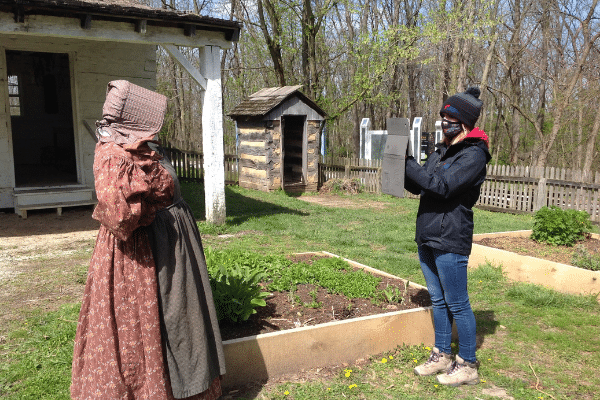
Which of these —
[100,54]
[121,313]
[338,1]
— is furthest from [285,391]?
[338,1]

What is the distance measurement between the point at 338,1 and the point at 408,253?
12.2 m

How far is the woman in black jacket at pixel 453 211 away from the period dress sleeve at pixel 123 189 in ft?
5.65

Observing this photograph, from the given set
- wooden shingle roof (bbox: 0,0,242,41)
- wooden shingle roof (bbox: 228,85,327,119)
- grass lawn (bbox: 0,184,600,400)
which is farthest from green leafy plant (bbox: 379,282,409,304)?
wooden shingle roof (bbox: 228,85,327,119)

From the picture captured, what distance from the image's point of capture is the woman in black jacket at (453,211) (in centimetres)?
321

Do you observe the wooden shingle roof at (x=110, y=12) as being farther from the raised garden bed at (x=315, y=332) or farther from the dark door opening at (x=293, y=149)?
the dark door opening at (x=293, y=149)

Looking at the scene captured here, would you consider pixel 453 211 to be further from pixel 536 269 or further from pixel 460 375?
pixel 536 269

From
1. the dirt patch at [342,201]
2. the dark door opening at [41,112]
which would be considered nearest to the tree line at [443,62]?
the dirt patch at [342,201]

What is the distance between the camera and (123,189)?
2.30 meters

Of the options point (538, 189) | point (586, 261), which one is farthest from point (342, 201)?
point (586, 261)

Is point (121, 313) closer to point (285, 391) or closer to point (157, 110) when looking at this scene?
point (157, 110)

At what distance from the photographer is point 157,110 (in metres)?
2.60

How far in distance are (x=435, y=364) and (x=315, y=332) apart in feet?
2.93

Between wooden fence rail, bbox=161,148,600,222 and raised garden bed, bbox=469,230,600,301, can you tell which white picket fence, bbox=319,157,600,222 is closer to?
wooden fence rail, bbox=161,148,600,222

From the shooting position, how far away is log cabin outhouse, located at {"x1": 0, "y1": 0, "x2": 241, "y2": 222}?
7168 millimetres
